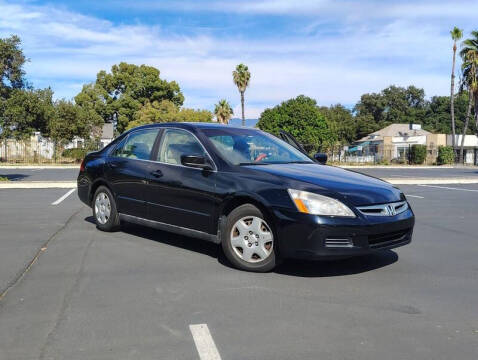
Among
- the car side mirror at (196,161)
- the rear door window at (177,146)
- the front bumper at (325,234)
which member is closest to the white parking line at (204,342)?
the front bumper at (325,234)

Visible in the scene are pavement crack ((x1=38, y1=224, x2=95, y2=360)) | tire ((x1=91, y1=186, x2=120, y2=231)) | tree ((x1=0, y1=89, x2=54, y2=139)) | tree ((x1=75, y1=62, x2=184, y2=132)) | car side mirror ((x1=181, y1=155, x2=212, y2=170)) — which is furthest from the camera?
tree ((x1=75, y1=62, x2=184, y2=132))

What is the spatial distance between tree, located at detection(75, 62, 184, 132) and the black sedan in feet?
191

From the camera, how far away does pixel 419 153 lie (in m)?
47.5

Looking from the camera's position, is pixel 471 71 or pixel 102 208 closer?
pixel 102 208

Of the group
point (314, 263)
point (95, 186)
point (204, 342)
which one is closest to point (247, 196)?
point (314, 263)

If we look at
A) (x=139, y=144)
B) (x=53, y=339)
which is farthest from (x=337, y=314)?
(x=139, y=144)

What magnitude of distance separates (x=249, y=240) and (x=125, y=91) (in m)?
63.8

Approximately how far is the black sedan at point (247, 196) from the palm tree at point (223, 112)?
5432 cm

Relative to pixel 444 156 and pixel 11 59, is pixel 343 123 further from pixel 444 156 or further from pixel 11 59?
pixel 11 59

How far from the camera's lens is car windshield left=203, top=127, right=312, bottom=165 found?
19.0 feet

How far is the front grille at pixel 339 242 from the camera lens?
15.5 ft

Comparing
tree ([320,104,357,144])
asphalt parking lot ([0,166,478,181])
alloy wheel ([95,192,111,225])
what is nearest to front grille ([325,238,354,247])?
alloy wheel ([95,192,111,225])

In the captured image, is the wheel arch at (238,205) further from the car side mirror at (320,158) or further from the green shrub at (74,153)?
the green shrub at (74,153)

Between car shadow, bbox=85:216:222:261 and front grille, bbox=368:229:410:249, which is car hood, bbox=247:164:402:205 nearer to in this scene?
front grille, bbox=368:229:410:249
